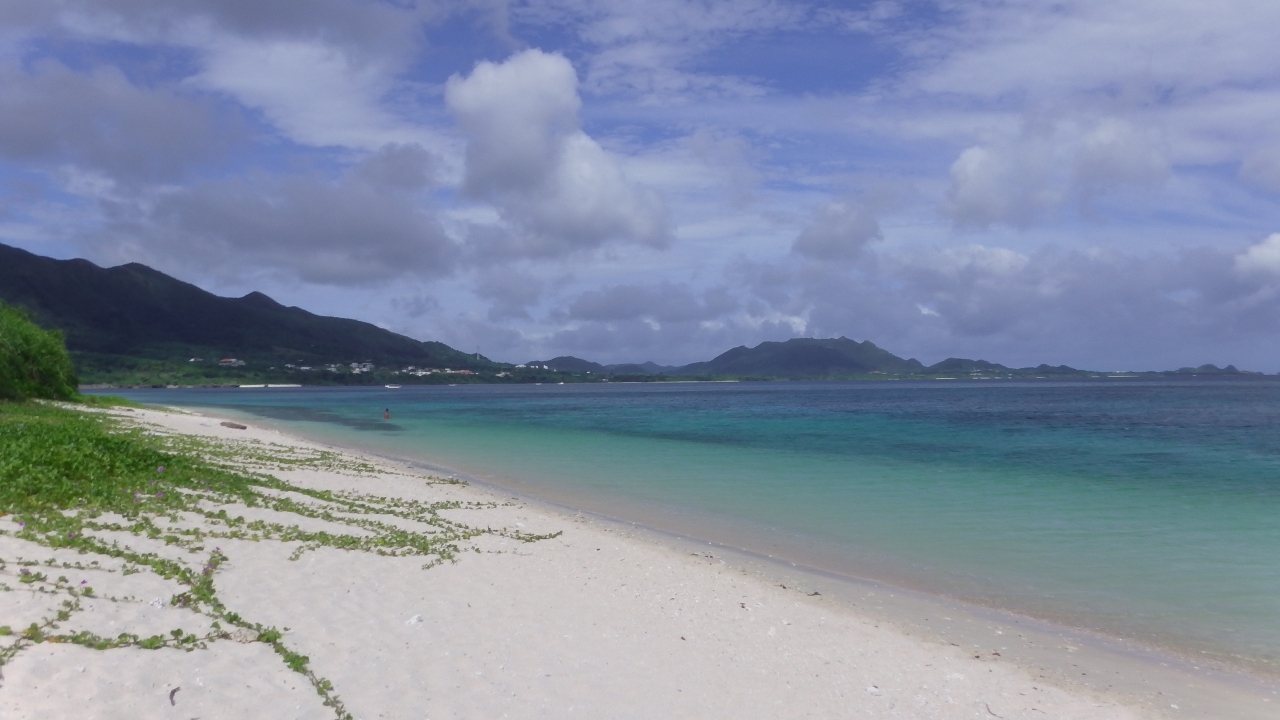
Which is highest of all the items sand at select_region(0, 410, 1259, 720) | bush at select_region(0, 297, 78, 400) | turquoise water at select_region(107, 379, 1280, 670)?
bush at select_region(0, 297, 78, 400)

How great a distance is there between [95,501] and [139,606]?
516cm

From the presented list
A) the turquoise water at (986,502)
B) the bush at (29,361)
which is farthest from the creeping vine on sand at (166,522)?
the bush at (29,361)

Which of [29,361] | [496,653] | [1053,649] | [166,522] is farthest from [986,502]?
[29,361]

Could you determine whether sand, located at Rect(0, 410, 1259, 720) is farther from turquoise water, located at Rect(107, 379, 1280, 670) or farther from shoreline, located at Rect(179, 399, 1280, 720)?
turquoise water, located at Rect(107, 379, 1280, 670)

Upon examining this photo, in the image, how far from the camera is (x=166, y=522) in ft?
39.9

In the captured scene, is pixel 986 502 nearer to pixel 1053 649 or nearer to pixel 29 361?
pixel 1053 649

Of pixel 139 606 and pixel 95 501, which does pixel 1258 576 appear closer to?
pixel 139 606

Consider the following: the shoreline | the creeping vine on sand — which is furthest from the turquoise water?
the creeping vine on sand

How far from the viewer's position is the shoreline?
9570mm

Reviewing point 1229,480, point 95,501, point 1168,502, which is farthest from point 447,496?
point 1229,480

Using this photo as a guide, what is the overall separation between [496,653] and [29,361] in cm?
4499

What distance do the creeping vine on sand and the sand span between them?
0.15 m

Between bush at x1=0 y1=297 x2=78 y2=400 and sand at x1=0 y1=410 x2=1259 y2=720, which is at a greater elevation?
bush at x1=0 y1=297 x2=78 y2=400

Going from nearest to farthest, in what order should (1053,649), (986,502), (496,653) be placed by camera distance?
1. (496,653)
2. (1053,649)
3. (986,502)
